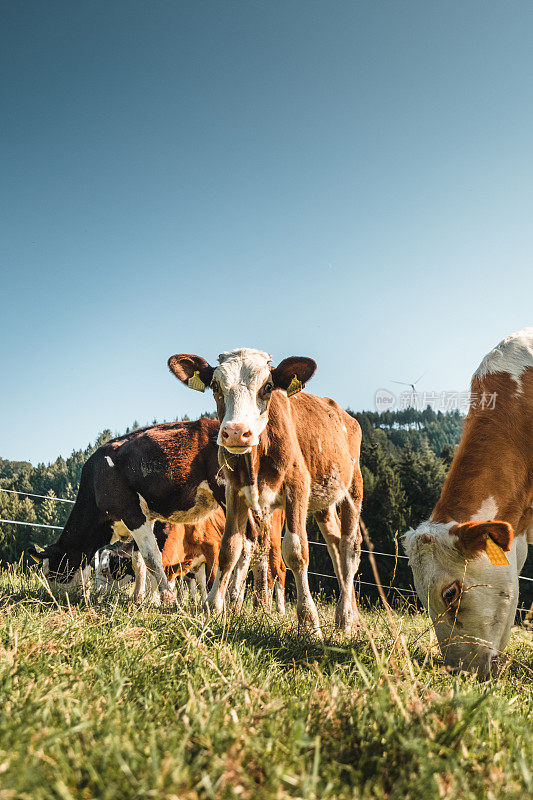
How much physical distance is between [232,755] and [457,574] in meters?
3.20

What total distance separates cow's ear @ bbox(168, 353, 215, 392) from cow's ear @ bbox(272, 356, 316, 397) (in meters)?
0.76

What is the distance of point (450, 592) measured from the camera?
4.22 m

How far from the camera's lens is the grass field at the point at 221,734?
137 centimetres

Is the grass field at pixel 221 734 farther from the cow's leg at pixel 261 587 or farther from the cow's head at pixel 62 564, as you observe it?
the cow's head at pixel 62 564

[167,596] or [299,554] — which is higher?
[299,554]

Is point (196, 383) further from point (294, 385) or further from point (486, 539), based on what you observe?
point (486, 539)

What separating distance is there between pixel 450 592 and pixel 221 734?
3094 mm

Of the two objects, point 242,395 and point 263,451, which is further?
point 263,451

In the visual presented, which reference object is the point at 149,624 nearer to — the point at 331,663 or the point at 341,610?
the point at 331,663

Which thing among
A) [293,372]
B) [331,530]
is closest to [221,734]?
[293,372]

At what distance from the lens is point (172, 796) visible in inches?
48.8

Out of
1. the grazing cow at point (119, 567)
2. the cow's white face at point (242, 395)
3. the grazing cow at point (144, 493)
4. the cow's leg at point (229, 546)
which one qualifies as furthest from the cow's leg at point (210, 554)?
the cow's white face at point (242, 395)

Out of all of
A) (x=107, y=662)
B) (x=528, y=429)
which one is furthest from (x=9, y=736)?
(x=528, y=429)

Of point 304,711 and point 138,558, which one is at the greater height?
point 304,711
